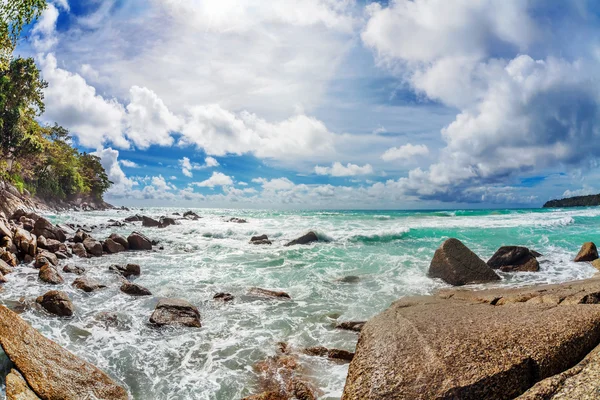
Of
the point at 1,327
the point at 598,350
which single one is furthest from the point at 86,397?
the point at 598,350

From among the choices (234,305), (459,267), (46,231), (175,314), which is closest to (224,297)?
(234,305)

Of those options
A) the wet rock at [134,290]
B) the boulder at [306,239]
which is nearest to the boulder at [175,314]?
the wet rock at [134,290]

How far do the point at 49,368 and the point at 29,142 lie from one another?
3704 centimetres

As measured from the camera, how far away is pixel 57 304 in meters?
7.82

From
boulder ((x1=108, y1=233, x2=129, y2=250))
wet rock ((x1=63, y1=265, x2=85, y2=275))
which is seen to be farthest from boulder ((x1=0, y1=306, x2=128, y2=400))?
boulder ((x1=108, y1=233, x2=129, y2=250))

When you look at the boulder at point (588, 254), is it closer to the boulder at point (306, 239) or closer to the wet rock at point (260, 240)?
the boulder at point (306, 239)

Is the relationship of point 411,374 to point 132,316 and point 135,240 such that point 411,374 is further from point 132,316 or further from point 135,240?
point 135,240

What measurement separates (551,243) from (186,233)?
26.5 m

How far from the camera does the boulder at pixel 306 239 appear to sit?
21697mm

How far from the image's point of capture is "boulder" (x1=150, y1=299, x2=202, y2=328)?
7.66m

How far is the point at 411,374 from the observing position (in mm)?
3383

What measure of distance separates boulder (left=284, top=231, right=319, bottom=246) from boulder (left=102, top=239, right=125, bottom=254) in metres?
9.89

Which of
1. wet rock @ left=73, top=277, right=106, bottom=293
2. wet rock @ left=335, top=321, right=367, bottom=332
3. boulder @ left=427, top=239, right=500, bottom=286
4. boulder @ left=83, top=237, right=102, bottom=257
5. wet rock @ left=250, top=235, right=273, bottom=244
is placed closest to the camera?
wet rock @ left=335, top=321, right=367, bottom=332

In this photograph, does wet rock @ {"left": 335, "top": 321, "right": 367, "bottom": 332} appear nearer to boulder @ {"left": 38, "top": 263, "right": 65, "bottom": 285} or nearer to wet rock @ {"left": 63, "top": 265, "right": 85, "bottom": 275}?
boulder @ {"left": 38, "top": 263, "right": 65, "bottom": 285}
